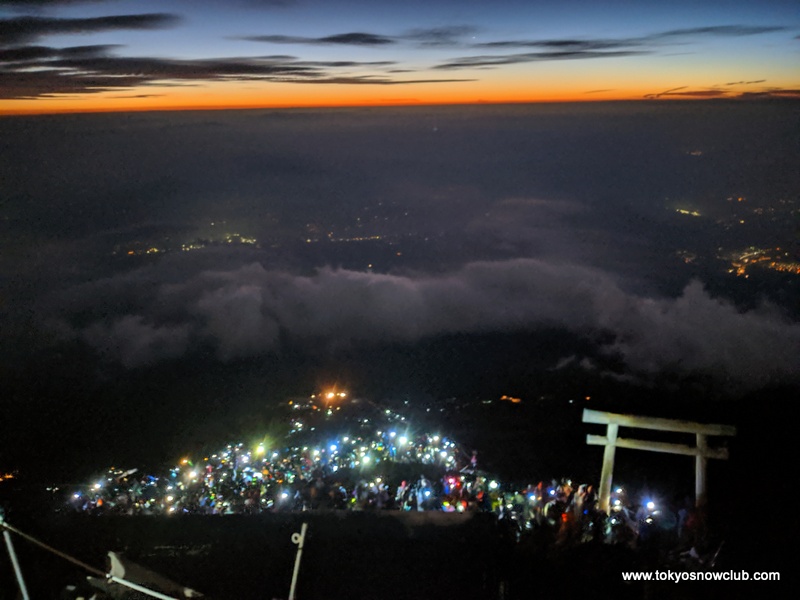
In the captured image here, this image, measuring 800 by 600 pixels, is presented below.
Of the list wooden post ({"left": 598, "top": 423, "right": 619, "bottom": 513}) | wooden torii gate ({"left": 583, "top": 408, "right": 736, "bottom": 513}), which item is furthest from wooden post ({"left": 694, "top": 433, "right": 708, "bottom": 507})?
wooden post ({"left": 598, "top": 423, "right": 619, "bottom": 513})

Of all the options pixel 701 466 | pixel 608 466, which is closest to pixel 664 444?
pixel 701 466

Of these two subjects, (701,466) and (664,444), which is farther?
(664,444)

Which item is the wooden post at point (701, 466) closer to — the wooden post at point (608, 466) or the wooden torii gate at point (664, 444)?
the wooden torii gate at point (664, 444)

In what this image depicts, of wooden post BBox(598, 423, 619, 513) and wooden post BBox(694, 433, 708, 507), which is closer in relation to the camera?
wooden post BBox(694, 433, 708, 507)

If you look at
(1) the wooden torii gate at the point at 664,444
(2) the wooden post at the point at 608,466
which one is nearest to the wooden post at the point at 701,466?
(1) the wooden torii gate at the point at 664,444

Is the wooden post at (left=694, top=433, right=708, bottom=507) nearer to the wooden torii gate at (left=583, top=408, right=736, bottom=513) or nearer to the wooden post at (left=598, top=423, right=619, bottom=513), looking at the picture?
the wooden torii gate at (left=583, top=408, right=736, bottom=513)

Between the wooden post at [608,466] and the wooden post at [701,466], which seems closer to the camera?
the wooden post at [701,466]

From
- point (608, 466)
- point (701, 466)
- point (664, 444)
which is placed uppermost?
point (664, 444)

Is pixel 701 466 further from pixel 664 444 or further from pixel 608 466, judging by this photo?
pixel 608 466

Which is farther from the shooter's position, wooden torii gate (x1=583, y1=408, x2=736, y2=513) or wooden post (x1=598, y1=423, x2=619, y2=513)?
wooden post (x1=598, y1=423, x2=619, y2=513)
